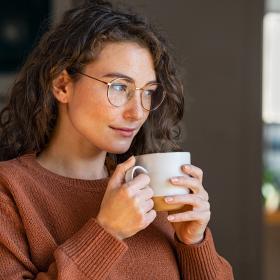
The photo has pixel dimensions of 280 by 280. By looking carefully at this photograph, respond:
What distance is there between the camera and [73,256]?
1047 mm

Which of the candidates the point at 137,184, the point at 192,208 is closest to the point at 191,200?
Result: the point at 192,208

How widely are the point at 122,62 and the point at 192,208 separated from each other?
0.30 meters

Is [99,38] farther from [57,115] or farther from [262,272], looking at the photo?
[262,272]

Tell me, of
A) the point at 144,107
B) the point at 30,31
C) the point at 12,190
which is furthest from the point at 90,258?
the point at 30,31

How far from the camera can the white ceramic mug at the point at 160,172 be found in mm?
1094

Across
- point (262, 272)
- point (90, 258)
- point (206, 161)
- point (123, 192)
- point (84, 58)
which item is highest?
point (84, 58)

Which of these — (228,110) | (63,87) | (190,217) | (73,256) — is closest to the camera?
(73,256)

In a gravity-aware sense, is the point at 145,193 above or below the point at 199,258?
above

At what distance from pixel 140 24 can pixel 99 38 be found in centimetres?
12

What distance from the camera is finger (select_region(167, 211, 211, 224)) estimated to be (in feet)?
3.71

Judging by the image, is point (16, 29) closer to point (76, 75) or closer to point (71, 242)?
point (76, 75)

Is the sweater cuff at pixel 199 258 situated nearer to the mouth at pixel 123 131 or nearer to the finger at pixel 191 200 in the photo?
the finger at pixel 191 200

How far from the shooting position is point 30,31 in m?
3.02

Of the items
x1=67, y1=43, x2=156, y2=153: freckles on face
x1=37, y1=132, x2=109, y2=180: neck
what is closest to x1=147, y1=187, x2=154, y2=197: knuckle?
x1=67, y1=43, x2=156, y2=153: freckles on face
